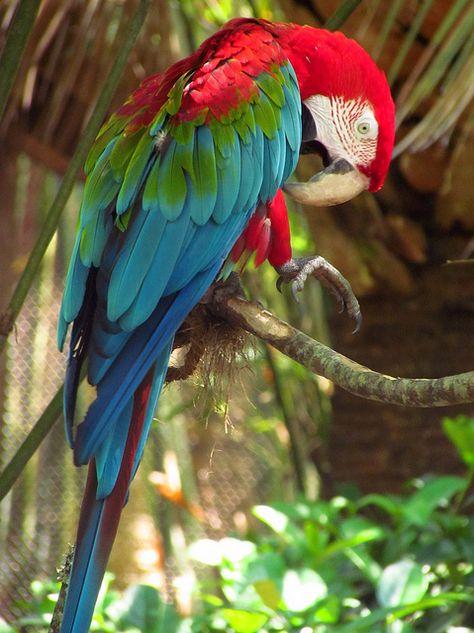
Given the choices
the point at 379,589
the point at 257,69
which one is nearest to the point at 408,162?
the point at 257,69

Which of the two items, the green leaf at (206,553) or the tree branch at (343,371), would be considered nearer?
the tree branch at (343,371)

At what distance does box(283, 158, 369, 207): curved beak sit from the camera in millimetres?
1002

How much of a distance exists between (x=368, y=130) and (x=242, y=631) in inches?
25.0

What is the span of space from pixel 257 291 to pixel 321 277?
0.69m

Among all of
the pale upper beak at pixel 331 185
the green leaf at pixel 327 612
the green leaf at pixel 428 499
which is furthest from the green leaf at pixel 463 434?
the pale upper beak at pixel 331 185

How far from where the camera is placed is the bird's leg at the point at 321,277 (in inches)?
38.0

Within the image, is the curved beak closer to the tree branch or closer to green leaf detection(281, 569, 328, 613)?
the tree branch

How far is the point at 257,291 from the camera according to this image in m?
1.70

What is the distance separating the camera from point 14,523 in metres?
1.73

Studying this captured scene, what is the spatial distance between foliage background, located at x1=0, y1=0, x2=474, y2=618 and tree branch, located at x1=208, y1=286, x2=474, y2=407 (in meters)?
0.43

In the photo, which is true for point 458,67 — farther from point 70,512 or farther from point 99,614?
point 70,512

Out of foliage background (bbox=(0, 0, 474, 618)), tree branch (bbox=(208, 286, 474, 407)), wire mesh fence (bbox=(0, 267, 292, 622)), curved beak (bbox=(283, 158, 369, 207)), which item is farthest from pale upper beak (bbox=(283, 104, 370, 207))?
wire mesh fence (bbox=(0, 267, 292, 622))

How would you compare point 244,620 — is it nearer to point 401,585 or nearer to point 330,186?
point 401,585

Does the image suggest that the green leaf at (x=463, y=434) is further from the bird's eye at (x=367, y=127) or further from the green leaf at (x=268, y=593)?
the bird's eye at (x=367, y=127)
